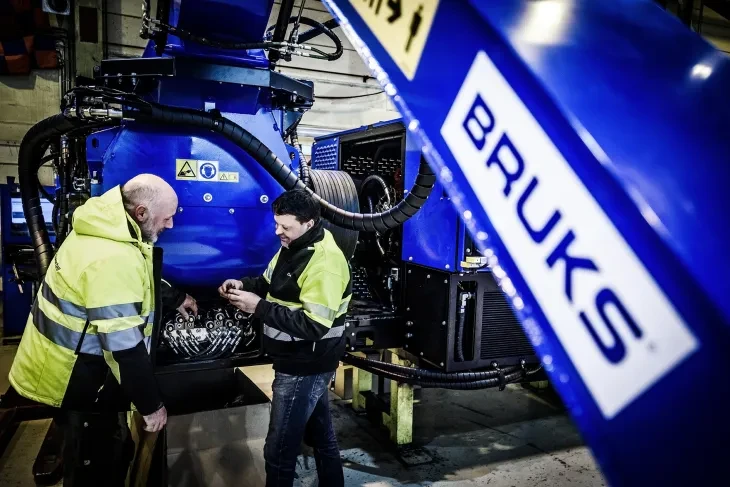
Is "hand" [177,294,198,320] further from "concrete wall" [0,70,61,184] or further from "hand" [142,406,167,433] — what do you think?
"concrete wall" [0,70,61,184]

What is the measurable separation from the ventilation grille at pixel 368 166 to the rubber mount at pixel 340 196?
2.70ft

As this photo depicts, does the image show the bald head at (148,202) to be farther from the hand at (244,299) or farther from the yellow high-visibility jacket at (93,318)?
the hand at (244,299)

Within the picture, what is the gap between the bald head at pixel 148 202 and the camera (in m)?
2.29

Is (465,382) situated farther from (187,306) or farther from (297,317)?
(187,306)

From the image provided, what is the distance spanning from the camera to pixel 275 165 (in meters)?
3.15

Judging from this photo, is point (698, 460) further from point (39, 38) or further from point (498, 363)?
point (39, 38)

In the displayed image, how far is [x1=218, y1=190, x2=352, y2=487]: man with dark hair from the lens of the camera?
8.55ft

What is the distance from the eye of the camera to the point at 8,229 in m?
6.31

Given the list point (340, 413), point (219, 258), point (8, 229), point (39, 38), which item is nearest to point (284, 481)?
point (219, 258)

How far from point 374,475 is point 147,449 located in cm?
158

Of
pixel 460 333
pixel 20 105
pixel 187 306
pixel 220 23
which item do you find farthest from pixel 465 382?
pixel 20 105

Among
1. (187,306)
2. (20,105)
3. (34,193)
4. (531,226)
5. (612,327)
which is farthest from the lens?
(20,105)

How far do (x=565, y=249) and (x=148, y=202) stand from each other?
83.2 inches

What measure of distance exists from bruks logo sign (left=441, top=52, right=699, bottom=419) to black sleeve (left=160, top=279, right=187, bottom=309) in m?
2.55
